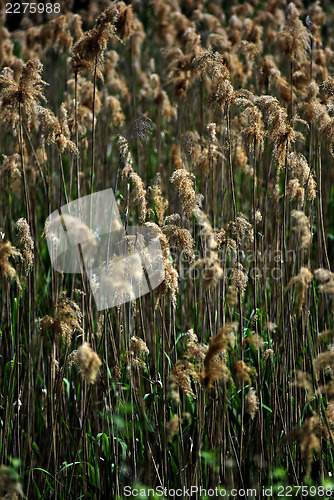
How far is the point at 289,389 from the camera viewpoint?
6.05ft

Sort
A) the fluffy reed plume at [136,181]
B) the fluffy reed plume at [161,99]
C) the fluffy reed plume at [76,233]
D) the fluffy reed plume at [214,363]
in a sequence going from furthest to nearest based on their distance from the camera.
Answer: the fluffy reed plume at [161,99] → the fluffy reed plume at [136,181] → the fluffy reed plume at [76,233] → the fluffy reed plume at [214,363]

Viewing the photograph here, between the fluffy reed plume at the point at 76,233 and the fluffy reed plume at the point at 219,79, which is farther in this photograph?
the fluffy reed plume at the point at 219,79

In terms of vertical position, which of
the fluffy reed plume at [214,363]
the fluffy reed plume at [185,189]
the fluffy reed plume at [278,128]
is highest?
the fluffy reed plume at [278,128]

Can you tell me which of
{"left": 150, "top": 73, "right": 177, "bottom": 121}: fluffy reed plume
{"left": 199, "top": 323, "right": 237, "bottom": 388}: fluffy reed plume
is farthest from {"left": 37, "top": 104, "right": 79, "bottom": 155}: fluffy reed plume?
{"left": 150, "top": 73, "right": 177, "bottom": 121}: fluffy reed plume

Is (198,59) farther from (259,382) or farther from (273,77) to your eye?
(259,382)

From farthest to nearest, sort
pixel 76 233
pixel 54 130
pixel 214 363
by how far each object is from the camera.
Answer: pixel 54 130 < pixel 76 233 < pixel 214 363

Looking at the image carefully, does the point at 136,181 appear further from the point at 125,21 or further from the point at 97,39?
the point at 125,21

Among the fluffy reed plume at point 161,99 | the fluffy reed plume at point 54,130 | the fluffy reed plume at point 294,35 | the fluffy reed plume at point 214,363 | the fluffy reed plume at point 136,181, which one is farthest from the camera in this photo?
the fluffy reed plume at point 161,99

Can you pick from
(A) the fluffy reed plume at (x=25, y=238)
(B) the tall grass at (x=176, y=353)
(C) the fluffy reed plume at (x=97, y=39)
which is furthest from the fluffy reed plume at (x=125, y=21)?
(A) the fluffy reed plume at (x=25, y=238)

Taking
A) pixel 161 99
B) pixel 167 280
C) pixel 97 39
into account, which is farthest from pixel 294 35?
pixel 167 280

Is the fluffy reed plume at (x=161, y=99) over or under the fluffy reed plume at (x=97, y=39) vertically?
under

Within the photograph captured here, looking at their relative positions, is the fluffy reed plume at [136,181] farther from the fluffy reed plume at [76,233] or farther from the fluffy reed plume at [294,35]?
the fluffy reed plume at [294,35]

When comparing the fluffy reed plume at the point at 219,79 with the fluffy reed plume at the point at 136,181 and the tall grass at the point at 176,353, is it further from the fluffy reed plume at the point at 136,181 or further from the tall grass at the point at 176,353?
the fluffy reed plume at the point at 136,181

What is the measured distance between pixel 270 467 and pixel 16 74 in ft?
7.46
